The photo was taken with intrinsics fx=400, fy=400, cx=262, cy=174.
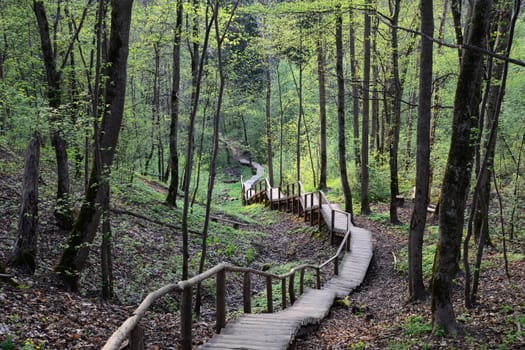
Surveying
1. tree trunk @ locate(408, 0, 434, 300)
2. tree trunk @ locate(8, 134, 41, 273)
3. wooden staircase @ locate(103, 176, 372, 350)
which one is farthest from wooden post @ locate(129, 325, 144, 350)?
tree trunk @ locate(408, 0, 434, 300)

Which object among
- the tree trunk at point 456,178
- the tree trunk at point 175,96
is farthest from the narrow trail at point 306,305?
the tree trunk at point 175,96

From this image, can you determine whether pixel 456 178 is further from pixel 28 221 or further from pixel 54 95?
pixel 54 95

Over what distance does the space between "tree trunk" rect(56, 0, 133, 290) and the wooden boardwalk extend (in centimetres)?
339

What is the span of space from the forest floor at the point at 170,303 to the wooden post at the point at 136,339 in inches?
91.5

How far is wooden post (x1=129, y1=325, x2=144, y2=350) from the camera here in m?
3.02

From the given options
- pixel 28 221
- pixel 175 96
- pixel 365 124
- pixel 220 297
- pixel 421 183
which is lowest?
pixel 220 297

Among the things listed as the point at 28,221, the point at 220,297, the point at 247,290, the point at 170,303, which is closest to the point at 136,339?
the point at 220,297

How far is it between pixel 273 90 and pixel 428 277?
40.0 meters

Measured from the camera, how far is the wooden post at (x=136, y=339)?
302 centimetres

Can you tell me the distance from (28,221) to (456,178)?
23.8ft

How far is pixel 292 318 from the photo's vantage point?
6.95 m

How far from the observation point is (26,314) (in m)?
5.52

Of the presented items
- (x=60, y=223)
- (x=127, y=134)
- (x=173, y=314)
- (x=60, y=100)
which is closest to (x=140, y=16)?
(x=127, y=134)

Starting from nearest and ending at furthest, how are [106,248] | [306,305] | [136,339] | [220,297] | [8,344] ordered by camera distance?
[136,339] < [8,344] < [220,297] < [106,248] < [306,305]
